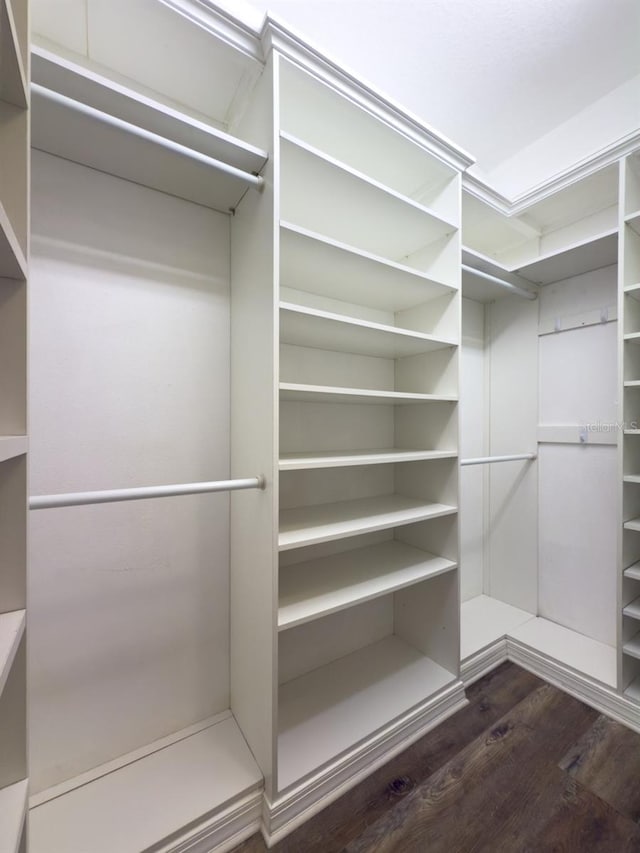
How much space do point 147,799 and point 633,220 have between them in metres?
2.73

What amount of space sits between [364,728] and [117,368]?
1.60 metres

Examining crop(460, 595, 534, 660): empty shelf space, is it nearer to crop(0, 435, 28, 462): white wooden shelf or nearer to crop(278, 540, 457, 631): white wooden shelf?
crop(278, 540, 457, 631): white wooden shelf

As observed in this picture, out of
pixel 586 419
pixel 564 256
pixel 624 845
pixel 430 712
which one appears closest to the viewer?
pixel 624 845

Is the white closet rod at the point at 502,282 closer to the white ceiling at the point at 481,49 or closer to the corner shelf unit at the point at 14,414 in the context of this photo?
the white ceiling at the point at 481,49

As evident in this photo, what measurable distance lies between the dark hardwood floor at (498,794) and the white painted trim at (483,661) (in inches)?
5.8

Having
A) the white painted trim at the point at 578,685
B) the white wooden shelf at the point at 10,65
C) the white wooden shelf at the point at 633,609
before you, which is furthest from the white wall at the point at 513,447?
the white wooden shelf at the point at 10,65

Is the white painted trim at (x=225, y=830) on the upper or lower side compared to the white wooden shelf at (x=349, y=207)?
lower

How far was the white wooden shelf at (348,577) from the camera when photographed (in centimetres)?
115

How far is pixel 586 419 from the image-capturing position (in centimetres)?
185

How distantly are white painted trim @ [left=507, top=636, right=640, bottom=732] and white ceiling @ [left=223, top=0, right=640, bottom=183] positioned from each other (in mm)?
2744

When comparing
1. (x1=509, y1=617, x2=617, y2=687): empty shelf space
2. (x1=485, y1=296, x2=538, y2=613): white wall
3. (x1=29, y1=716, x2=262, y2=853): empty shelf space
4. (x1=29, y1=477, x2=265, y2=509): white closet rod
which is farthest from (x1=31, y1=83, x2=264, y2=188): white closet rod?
(x1=509, y1=617, x2=617, y2=687): empty shelf space

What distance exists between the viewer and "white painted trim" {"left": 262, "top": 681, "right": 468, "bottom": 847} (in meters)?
1.05

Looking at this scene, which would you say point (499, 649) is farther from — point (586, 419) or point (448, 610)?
point (586, 419)

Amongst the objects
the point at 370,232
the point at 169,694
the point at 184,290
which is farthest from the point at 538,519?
the point at 184,290
